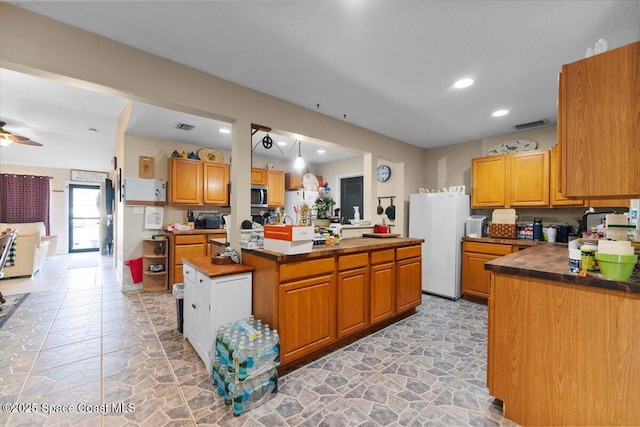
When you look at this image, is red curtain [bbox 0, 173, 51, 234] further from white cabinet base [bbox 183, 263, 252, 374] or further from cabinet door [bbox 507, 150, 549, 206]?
cabinet door [bbox 507, 150, 549, 206]

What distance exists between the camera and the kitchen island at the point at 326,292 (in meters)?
2.06

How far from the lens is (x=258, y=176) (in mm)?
5590

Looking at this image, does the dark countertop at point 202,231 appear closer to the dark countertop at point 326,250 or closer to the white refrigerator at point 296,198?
the white refrigerator at point 296,198

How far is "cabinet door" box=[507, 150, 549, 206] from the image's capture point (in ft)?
11.6

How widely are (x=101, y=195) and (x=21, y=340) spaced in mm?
7387

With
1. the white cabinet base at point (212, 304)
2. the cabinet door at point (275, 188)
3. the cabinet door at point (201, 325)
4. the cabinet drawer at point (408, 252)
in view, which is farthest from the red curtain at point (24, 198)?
the cabinet drawer at point (408, 252)

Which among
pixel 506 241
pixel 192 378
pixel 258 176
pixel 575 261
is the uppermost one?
pixel 258 176

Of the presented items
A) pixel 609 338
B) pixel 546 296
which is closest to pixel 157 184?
pixel 546 296

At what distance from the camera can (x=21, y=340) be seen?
2.55 m

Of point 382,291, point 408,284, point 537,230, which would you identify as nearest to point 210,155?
point 382,291

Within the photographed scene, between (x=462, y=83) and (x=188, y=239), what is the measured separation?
14.1 ft

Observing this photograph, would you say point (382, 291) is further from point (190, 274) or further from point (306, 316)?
point (190, 274)

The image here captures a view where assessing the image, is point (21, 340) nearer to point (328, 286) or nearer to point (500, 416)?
point (328, 286)

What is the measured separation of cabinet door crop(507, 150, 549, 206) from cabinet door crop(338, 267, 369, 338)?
272cm
